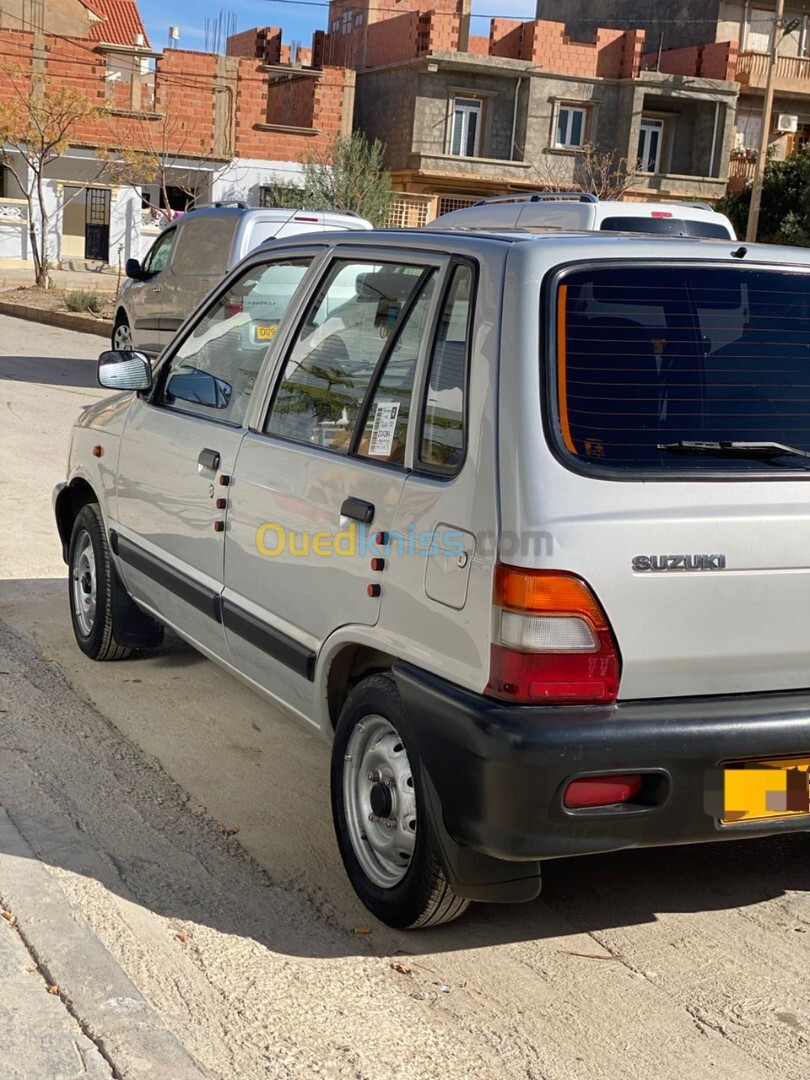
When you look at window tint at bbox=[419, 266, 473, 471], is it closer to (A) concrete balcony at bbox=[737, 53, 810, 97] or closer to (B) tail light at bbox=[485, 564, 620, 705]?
(B) tail light at bbox=[485, 564, 620, 705]

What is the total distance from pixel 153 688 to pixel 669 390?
302 centimetres

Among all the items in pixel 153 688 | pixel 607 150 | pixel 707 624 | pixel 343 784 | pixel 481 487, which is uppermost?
pixel 607 150

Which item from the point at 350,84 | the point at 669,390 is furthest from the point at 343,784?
the point at 350,84

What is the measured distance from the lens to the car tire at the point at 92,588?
5691 millimetres

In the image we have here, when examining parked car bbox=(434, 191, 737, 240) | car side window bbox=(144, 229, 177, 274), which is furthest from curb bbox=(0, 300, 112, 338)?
parked car bbox=(434, 191, 737, 240)

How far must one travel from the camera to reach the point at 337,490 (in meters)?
3.80

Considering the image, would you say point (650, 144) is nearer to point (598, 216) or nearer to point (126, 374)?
point (598, 216)

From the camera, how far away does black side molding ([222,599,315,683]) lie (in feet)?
12.9

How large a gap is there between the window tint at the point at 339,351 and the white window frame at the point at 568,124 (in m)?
42.6

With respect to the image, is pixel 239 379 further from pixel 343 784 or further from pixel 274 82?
pixel 274 82

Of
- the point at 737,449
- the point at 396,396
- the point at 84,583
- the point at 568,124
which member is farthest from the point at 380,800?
the point at 568,124

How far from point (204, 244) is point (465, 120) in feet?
106

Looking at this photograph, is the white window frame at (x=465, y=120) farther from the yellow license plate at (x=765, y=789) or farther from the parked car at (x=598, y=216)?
the yellow license plate at (x=765, y=789)

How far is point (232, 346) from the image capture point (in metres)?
4.86
